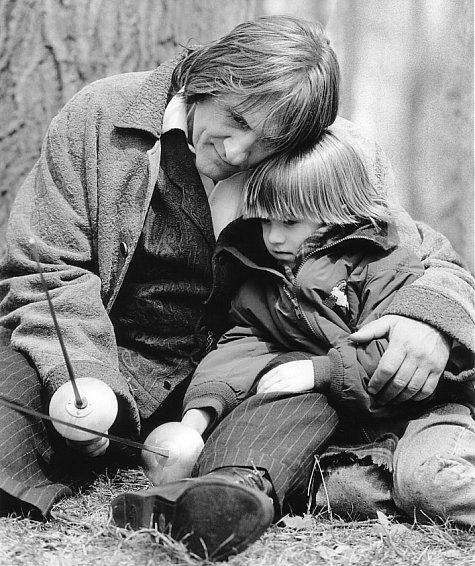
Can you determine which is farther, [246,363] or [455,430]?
[246,363]

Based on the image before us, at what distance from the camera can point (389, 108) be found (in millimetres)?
4633

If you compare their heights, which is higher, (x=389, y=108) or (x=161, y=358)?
(x=389, y=108)

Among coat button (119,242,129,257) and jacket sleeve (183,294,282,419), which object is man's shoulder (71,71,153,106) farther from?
jacket sleeve (183,294,282,419)

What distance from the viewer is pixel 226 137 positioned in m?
2.43

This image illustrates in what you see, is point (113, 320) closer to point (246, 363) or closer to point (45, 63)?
point (246, 363)

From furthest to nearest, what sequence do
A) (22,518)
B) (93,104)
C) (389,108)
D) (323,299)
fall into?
(389,108), (93,104), (323,299), (22,518)

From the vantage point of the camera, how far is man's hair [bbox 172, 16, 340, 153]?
7.75 ft

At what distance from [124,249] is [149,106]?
0.42 m

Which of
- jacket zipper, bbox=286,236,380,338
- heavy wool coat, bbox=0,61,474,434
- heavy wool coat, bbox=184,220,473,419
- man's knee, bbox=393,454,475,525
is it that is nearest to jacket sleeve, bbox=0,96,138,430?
heavy wool coat, bbox=0,61,474,434

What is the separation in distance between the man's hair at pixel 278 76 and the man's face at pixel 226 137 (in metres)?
0.02

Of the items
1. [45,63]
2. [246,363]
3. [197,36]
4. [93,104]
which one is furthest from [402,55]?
[246,363]

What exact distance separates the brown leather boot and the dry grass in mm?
31

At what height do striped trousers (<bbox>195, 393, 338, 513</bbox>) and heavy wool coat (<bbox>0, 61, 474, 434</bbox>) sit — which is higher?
heavy wool coat (<bbox>0, 61, 474, 434</bbox>)

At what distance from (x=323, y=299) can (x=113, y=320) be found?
2.27ft
